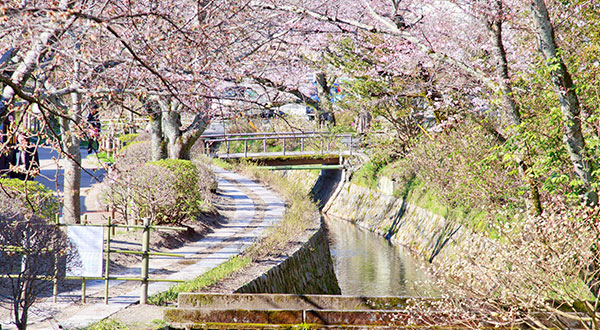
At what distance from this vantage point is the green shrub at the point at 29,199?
9.02 meters

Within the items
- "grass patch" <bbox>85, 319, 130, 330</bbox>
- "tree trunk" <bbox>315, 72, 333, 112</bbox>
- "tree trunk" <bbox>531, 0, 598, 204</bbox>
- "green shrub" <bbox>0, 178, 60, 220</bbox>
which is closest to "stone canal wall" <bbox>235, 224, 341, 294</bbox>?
"grass patch" <bbox>85, 319, 130, 330</bbox>

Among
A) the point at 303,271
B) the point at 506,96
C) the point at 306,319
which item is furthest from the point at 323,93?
the point at 306,319

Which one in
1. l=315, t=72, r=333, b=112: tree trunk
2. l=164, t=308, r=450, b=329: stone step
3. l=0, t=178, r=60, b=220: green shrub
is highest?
l=315, t=72, r=333, b=112: tree trunk

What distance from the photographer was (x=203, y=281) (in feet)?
30.0

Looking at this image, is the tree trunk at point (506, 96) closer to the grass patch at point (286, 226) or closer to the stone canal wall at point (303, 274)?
the stone canal wall at point (303, 274)

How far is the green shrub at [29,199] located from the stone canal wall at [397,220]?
27.9ft

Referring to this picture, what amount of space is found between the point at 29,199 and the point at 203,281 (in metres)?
2.84

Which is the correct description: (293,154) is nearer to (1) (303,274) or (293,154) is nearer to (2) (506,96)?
(1) (303,274)

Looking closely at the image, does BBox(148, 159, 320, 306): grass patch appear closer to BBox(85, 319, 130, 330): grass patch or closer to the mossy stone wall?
BBox(85, 319, 130, 330): grass patch

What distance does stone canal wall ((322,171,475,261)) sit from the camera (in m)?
16.9

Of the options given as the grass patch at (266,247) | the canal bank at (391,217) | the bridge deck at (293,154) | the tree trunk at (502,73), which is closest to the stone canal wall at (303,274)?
the grass patch at (266,247)

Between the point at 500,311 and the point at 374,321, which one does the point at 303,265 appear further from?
the point at 500,311

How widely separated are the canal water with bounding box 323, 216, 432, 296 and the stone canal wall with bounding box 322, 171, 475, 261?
0.44m

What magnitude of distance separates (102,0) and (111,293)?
434 centimetres
